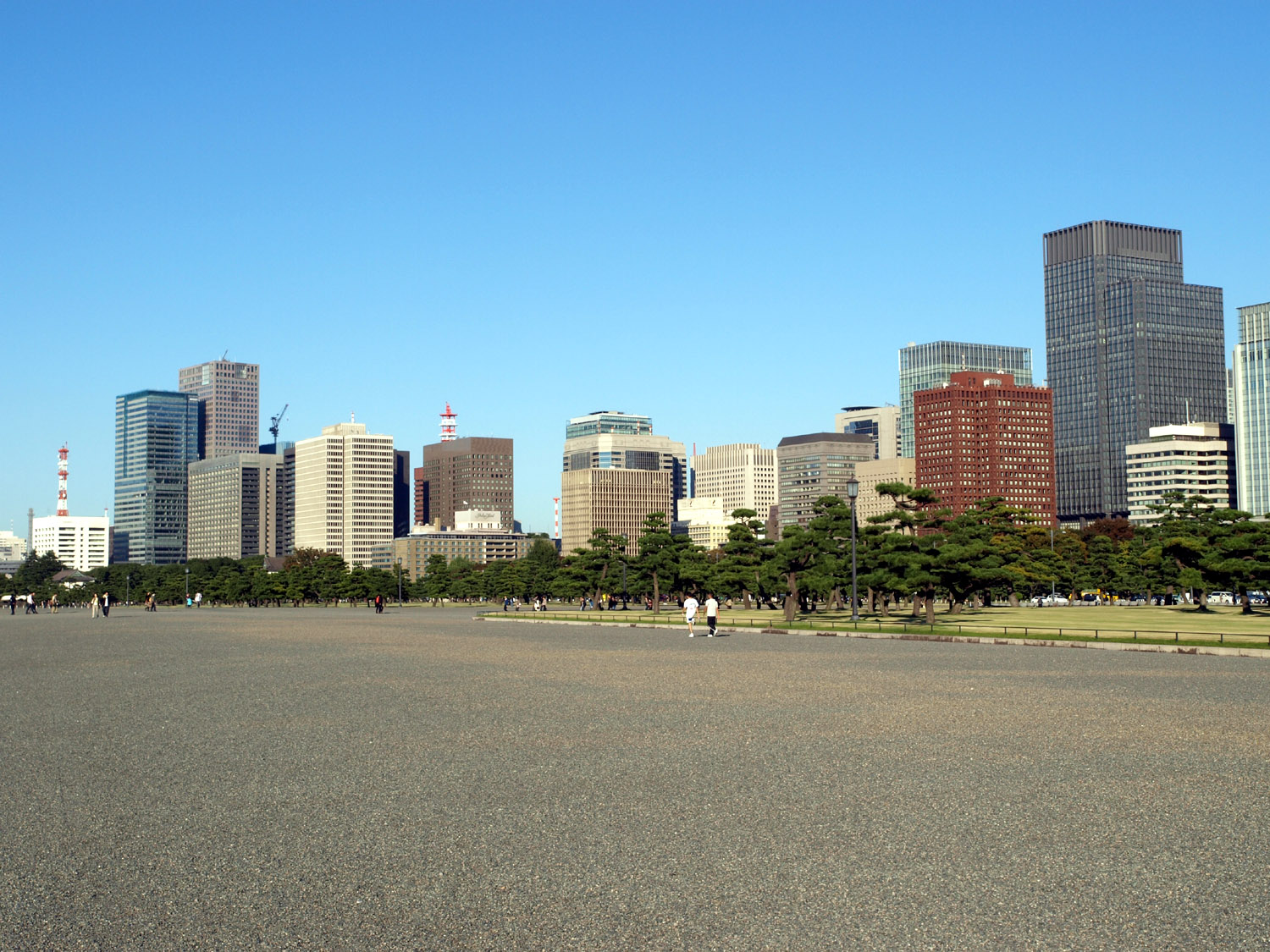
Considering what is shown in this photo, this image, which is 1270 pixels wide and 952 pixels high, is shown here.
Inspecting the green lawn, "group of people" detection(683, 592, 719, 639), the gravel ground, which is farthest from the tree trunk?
the gravel ground

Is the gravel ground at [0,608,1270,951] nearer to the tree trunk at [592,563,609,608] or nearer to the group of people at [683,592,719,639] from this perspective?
the group of people at [683,592,719,639]

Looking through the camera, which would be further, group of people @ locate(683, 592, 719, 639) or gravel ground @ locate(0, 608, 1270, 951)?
group of people @ locate(683, 592, 719, 639)

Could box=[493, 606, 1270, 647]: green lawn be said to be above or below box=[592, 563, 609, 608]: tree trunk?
below

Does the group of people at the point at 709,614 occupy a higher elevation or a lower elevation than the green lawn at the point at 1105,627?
higher

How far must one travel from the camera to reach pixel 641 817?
12102mm

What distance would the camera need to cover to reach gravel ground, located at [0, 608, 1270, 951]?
28.8 feet

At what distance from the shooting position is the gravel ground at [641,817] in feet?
28.8

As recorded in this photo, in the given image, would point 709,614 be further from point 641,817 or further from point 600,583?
point 600,583

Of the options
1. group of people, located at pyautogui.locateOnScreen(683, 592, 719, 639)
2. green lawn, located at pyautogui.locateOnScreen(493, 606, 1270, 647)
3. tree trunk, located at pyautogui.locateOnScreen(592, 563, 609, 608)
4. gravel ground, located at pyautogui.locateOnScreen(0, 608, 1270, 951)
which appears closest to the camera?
gravel ground, located at pyautogui.locateOnScreen(0, 608, 1270, 951)

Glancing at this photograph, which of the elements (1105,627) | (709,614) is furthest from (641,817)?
(1105,627)

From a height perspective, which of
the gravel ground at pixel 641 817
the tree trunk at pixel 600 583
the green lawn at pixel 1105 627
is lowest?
the green lawn at pixel 1105 627

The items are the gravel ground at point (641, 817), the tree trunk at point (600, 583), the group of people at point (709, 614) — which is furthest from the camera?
the tree trunk at point (600, 583)

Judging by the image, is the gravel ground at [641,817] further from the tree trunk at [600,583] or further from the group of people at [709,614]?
the tree trunk at [600,583]

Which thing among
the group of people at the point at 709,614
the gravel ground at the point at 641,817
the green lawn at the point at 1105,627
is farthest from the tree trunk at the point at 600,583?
the gravel ground at the point at 641,817
